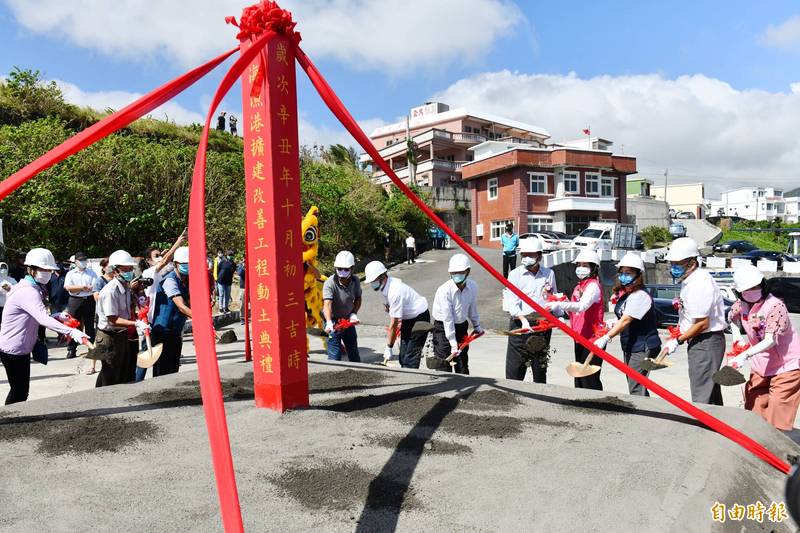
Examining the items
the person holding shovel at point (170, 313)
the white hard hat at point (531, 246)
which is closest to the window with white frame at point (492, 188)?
the white hard hat at point (531, 246)

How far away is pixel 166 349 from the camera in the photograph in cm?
588

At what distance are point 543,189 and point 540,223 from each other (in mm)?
2032

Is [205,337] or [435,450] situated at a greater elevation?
[205,337]

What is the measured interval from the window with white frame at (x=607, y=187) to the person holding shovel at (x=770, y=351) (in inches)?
1310

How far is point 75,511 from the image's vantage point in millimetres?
2408

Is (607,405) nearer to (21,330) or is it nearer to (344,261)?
(344,261)

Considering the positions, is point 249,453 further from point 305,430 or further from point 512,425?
point 512,425

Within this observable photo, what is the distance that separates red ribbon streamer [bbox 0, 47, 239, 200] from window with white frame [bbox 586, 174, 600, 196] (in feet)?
111

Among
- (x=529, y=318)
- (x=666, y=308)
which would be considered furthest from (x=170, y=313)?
(x=666, y=308)

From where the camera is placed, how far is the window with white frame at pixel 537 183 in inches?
1321

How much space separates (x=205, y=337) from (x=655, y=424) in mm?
2755

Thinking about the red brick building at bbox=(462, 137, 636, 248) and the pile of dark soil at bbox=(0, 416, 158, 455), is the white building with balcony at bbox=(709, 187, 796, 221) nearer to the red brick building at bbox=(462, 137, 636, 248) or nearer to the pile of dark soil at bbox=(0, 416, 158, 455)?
the red brick building at bbox=(462, 137, 636, 248)

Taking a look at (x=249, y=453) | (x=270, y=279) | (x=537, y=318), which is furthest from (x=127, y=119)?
(x=537, y=318)

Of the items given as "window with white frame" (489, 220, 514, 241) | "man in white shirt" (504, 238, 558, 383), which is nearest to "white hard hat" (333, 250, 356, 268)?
"man in white shirt" (504, 238, 558, 383)
